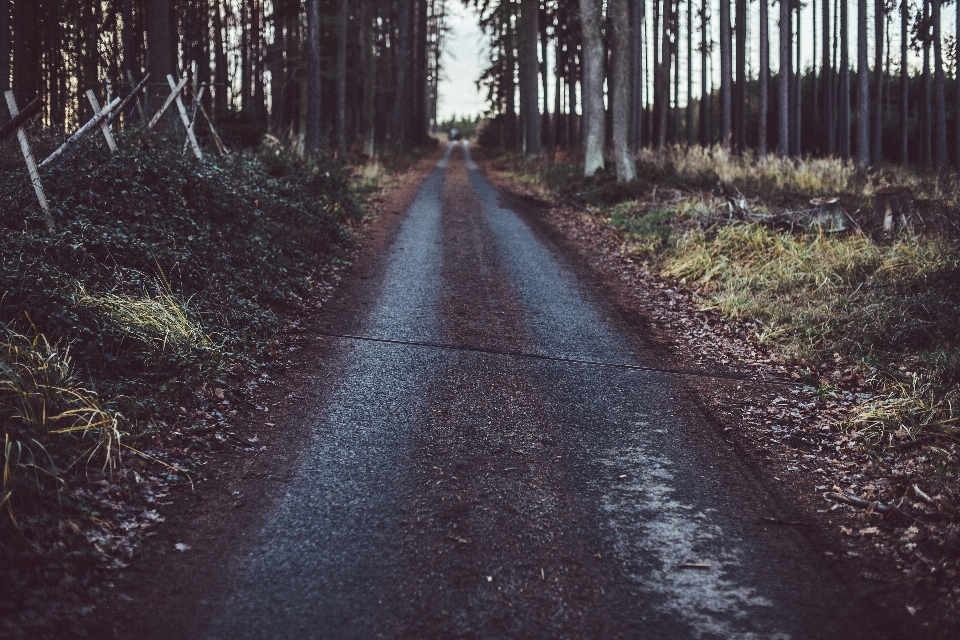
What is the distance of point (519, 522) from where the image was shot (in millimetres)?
3865

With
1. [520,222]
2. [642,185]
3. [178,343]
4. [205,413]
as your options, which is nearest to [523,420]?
Result: [205,413]

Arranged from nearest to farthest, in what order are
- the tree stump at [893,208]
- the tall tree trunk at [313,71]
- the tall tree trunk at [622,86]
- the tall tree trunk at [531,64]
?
the tree stump at [893,208]
the tall tree trunk at [622,86]
the tall tree trunk at [313,71]
the tall tree trunk at [531,64]

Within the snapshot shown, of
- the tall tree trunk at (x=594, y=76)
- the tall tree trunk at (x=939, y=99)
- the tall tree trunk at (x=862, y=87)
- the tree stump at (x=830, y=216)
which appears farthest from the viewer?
the tall tree trunk at (x=939, y=99)

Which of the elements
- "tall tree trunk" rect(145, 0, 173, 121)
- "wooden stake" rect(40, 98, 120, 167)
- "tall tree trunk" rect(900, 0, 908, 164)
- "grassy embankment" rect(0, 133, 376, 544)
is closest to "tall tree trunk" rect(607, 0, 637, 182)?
"grassy embankment" rect(0, 133, 376, 544)

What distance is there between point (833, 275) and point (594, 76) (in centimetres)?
1210

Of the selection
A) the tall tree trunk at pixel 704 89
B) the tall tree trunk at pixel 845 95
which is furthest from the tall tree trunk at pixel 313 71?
→ the tall tree trunk at pixel 845 95

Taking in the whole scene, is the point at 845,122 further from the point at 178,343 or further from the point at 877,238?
the point at 178,343

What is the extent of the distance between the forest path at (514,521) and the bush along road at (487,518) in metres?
0.01

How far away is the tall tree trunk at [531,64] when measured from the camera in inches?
1169

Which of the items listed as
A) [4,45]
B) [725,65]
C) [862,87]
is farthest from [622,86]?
[4,45]

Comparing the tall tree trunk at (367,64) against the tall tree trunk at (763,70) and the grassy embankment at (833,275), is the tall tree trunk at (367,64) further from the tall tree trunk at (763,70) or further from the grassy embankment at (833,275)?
the grassy embankment at (833,275)

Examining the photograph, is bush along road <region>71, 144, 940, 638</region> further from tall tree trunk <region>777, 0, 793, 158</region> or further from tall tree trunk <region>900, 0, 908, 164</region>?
tall tree trunk <region>900, 0, 908, 164</region>

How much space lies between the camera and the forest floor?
151 inches

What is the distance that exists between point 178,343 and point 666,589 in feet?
14.5
